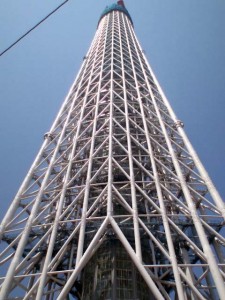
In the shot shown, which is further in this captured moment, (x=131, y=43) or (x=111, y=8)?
(x=111, y=8)

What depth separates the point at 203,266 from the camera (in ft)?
50.6

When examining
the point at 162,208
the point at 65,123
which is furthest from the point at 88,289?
the point at 65,123

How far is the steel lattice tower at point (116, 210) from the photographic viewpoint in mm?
16047

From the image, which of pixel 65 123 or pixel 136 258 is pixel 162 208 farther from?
pixel 65 123

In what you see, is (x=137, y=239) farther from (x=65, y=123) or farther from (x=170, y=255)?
(x=65, y=123)

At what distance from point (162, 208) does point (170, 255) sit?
3444mm

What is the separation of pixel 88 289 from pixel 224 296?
7591mm

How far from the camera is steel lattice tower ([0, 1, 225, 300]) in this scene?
16.0 meters

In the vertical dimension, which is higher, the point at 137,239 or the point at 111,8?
the point at 111,8

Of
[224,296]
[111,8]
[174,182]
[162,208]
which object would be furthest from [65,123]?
[111,8]

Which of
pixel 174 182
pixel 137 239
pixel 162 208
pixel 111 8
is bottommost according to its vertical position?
pixel 137 239

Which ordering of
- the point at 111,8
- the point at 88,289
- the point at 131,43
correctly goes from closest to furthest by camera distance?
1. the point at 88,289
2. the point at 131,43
3. the point at 111,8

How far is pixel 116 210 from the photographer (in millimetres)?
22125

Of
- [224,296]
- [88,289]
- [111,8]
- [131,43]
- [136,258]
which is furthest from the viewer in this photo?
[111,8]
